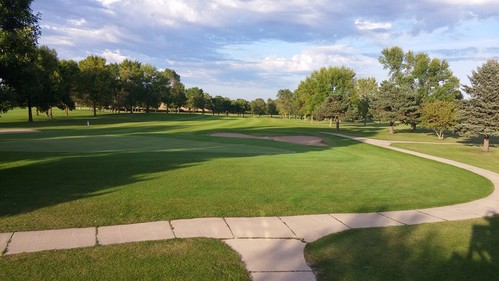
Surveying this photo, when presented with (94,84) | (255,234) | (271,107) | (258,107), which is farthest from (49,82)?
(271,107)

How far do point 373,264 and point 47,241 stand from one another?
531 centimetres

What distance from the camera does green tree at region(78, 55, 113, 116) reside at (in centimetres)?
7100

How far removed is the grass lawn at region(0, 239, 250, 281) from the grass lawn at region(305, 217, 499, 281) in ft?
4.87

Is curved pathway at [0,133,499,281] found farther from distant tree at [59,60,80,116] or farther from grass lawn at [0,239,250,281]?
distant tree at [59,60,80,116]

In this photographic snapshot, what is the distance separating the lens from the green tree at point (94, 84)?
7100 cm

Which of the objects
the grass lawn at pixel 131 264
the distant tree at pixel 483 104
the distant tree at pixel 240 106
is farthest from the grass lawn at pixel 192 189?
the distant tree at pixel 240 106

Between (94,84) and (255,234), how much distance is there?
71.7 metres

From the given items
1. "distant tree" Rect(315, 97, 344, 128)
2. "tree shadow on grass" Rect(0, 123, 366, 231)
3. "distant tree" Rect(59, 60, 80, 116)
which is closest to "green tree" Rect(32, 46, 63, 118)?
"distant tree" Rect(59, 60, 80, 116)

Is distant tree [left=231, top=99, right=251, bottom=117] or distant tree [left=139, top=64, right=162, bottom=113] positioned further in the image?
distant tree [left=231, top=99, right=251, bottom=117]

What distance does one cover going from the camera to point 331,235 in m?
7.20

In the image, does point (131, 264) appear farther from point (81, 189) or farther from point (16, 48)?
point (16, 48)

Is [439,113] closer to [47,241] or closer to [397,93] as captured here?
[397,93]

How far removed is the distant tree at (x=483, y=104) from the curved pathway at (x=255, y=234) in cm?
2510

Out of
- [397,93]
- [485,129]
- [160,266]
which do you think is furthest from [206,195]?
[397,93]
